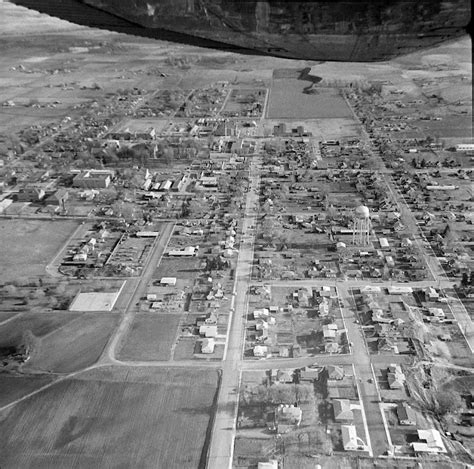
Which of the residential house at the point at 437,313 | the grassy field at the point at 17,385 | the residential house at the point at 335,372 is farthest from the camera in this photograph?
the residential house at the point at 437,313

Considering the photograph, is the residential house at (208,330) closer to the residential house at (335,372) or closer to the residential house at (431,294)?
the residential house at (335,372)

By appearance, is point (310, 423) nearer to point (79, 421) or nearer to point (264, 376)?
point (264, 376)

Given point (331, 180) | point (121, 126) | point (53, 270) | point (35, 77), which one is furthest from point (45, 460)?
point (35, 77)

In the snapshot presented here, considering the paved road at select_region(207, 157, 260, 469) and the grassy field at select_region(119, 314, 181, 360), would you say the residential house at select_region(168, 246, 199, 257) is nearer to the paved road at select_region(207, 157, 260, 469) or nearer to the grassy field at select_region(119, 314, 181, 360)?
the paved road at select_region(207, 157, 260, 469)

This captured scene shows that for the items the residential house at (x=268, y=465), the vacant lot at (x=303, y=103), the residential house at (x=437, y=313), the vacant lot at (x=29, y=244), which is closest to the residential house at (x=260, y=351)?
the residential house at (x=268, y=465)

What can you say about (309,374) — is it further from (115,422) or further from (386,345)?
(115,422)
